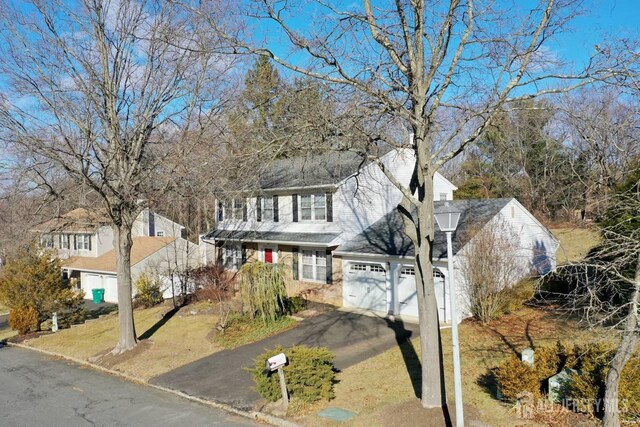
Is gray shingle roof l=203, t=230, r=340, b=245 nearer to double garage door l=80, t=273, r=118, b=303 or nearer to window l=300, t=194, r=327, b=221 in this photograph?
window l=300, t=194, r=327, b=221

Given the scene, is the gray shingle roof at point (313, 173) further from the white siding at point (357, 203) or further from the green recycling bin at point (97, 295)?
the green recycling bin at point (97, 295)

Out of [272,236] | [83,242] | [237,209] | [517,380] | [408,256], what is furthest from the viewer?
[83,242]

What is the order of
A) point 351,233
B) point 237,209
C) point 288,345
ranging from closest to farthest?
1. point 288,345
2. point 351,233
3. point 237,209

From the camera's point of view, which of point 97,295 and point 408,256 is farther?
point 97,295

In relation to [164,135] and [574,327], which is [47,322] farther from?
[574,327]

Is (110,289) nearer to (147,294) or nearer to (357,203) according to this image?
(147,294)

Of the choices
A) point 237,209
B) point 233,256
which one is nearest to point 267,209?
point 237,209

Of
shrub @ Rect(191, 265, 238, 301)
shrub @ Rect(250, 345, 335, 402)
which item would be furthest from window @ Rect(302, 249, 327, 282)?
shrub @ Rect(250, 345, 335, 402)
